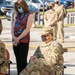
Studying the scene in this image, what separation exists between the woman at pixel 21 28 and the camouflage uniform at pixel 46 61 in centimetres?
91

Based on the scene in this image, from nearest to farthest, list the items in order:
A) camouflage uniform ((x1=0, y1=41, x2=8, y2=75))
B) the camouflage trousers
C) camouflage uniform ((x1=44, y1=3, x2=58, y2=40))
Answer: the camouflage trousers → camouflage uniform ((x1=0, y1=41, x2=8, y2=75)) → camouflage uniform ((x1=44, y1=3, x2=58, y2=40))

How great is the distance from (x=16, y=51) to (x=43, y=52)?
47.3 inches

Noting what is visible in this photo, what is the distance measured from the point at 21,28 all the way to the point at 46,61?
178 cm

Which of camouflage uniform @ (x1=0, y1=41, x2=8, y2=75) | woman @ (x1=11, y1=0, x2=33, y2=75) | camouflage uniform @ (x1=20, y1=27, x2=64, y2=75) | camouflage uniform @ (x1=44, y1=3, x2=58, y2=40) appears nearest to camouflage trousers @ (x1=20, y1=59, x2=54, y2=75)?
camouflage uniform @ (x1=20, y1=27, x2=64, y2=75)

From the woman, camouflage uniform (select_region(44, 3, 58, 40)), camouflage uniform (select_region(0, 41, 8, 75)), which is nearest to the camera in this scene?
camouflage uniform (select_region(0, 41, 8, 75))

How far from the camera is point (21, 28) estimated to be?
7.63 m

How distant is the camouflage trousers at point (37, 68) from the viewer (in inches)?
216

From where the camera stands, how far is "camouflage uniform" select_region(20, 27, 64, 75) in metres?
5.53

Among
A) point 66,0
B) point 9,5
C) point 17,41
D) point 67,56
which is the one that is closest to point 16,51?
point 17,41

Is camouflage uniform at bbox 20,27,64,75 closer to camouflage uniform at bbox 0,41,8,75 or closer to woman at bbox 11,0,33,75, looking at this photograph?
camouflage uniform at bbox 0,41,8,75

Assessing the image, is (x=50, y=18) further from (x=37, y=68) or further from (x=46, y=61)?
(x=37, y=68)

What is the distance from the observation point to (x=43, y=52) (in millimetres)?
6660

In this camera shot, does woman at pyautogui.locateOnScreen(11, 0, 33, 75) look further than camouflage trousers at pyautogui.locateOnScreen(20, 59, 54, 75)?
Yes

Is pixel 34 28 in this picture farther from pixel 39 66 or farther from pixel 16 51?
pixel 39 66
